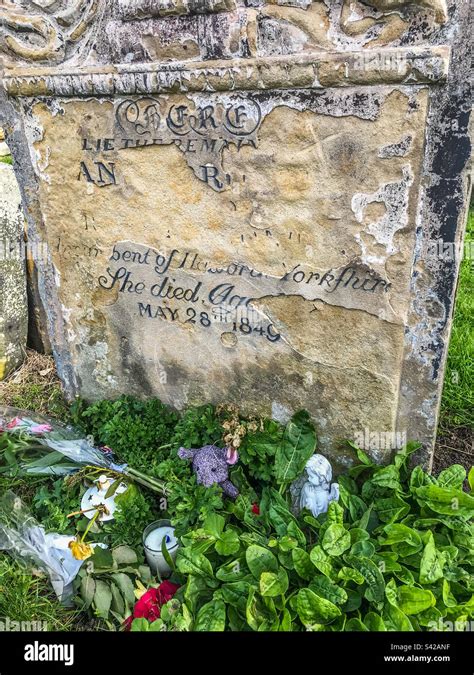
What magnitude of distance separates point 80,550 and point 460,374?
2360mm

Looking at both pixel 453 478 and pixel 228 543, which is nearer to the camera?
pixel 228 543

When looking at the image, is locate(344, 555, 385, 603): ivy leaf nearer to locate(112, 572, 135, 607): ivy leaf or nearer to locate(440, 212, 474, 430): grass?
locate(112, 572, 135, 607): ivy leaf

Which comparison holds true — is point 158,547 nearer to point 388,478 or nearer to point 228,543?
point 228,543

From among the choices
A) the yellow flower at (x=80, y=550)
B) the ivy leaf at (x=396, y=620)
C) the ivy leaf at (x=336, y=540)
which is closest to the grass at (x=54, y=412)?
the yellow flower at (x=80, y=550)

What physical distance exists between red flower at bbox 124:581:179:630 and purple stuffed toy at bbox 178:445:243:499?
1.47 ft

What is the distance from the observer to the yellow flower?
2.28 m

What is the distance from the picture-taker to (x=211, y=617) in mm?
1920

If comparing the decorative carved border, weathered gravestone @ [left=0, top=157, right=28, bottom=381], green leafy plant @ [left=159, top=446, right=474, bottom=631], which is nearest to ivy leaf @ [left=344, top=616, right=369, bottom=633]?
green leafy plant @ [left=159, top=446, right=474, bottom=631]

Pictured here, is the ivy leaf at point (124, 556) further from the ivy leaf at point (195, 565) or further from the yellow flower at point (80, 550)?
the ivy leaf at point (195, 565)

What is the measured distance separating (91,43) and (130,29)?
21 cm

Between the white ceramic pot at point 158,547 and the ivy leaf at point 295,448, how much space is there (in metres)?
0.52

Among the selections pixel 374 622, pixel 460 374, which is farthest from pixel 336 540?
pixel 460 374

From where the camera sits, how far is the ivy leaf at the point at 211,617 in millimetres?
1901

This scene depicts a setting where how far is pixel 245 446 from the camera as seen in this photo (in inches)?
99.0
